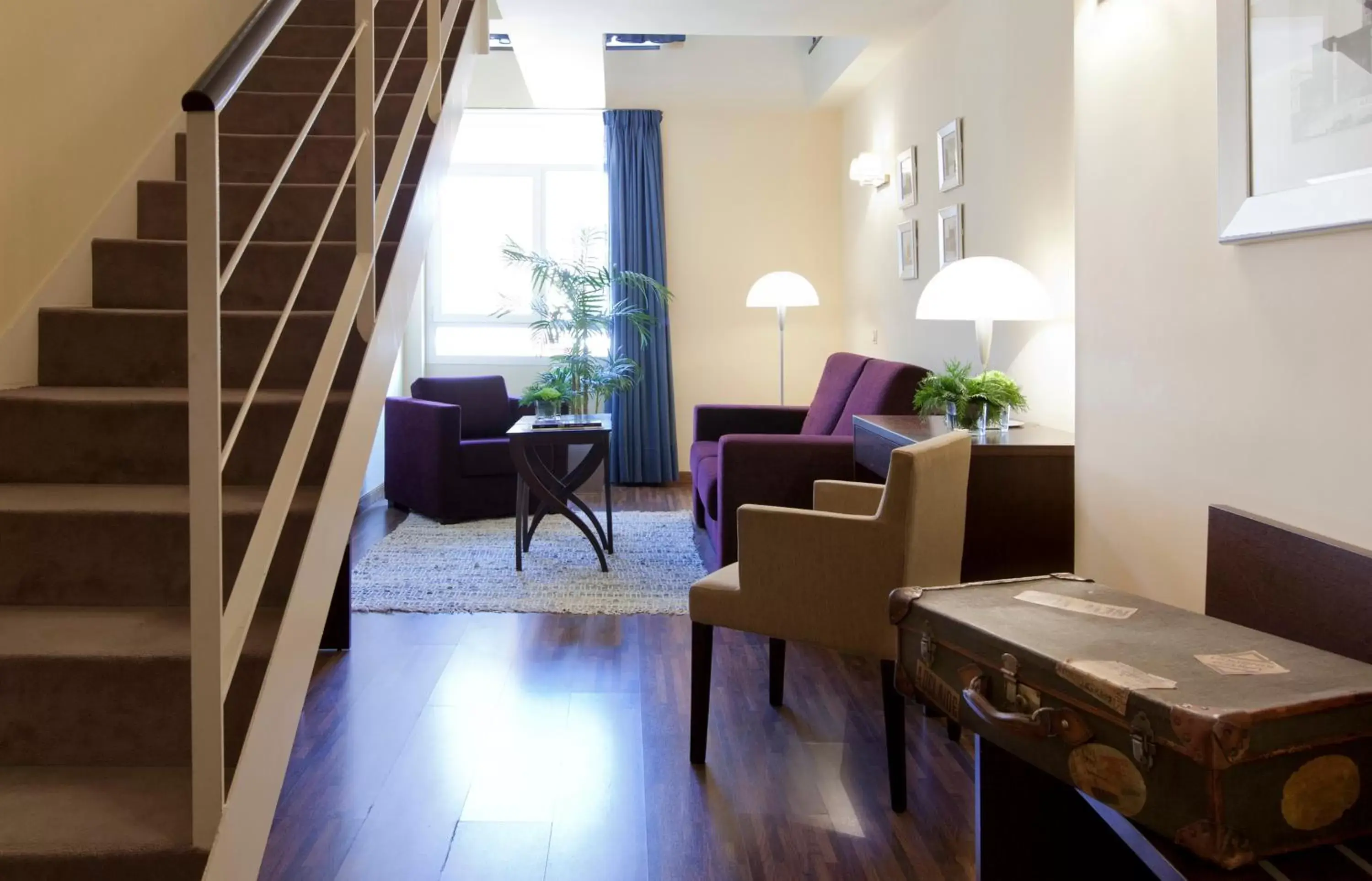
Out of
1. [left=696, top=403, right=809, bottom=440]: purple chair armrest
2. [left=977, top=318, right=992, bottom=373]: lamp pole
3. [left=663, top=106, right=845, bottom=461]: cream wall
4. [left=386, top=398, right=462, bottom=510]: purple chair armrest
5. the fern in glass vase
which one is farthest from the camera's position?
[left=663, top=106, right=845, bottom=461]: cream wall

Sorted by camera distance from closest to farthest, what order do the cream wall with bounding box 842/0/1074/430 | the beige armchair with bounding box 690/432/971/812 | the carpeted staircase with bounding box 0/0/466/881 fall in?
the carpeted staircase with bounding box 0/0/466/881, the beige armchair with bounding box 690/432/971/812, the cream wall with bounding box 842/0/1074/430

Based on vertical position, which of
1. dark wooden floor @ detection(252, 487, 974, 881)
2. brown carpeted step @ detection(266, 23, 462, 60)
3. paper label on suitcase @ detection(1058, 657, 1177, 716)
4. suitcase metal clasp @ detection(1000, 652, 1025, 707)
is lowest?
dark wooden floor @ detection(252, 487, 974, 881)

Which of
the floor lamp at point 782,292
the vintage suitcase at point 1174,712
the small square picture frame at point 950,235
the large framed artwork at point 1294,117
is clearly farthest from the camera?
the floor lamp at point 782,292

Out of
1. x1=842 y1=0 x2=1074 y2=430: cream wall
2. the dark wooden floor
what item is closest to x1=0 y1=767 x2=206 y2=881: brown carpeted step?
the dark wooden floor

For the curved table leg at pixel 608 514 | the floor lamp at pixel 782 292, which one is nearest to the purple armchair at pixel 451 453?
the curved table leg at pixel 608 514

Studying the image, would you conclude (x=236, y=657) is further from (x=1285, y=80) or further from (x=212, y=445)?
(x=1285, y=80)

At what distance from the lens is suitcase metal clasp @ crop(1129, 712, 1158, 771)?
123 centimetres

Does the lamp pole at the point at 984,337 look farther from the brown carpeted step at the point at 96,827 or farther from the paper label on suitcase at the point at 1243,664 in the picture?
the brown carpeted step at the point at 96,827

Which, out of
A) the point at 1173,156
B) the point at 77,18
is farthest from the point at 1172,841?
the point at 77,18

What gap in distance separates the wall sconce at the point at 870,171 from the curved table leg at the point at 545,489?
101 inches

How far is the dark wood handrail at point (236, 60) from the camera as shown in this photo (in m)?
1.45

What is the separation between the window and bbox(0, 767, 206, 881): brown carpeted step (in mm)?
6409

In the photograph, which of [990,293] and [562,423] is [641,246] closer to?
[562,423]

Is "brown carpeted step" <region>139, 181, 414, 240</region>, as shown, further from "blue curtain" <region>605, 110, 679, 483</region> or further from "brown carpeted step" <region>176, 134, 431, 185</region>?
"blue curtain" <region>605, 110, 679, 483</region>
